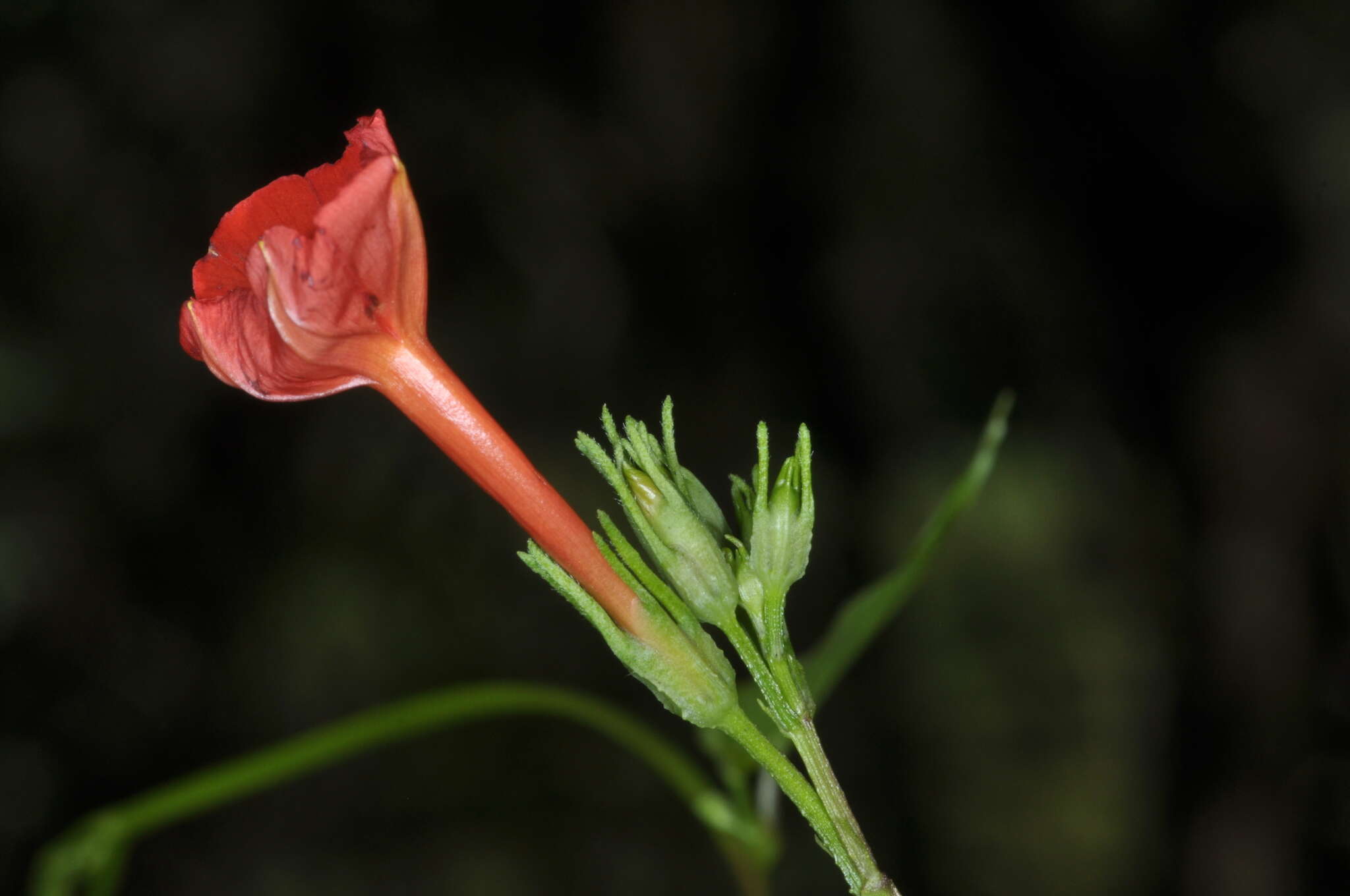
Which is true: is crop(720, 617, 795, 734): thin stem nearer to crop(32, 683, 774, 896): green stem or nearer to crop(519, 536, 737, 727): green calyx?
crop(519, 536, 737, 727): green calyx

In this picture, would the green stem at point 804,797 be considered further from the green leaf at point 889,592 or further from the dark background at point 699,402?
the dark background at point 699,402

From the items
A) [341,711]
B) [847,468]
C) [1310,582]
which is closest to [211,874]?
[341,711]

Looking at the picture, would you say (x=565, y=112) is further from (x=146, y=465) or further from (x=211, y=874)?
(x=211, y=874)

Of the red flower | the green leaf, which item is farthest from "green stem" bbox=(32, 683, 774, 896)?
the red flower

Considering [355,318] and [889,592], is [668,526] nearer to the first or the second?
[355,318]

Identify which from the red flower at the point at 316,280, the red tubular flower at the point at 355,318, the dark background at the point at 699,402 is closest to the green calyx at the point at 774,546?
the red tubular flower at the point at 355,318

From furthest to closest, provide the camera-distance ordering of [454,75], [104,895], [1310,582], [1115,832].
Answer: [454,75] → [1115,832] → [1310,582] → [104,895]

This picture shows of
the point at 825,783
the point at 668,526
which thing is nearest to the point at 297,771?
the point at 668,526
